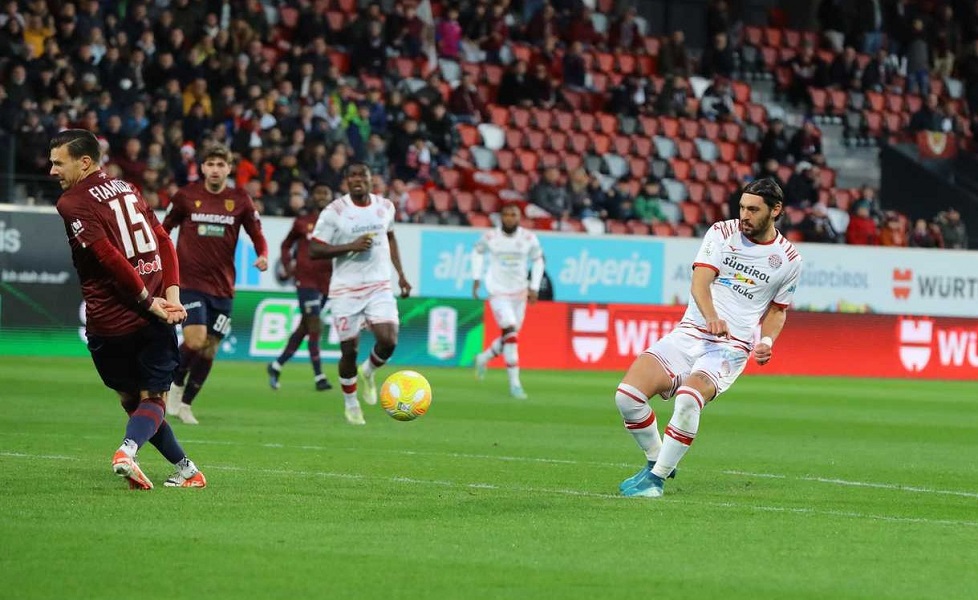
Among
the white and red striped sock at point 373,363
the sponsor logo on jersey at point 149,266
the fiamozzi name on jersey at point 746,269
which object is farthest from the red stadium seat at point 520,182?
the sponsor logo on jersey at point 149,266

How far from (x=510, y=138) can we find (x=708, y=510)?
71.0 ft

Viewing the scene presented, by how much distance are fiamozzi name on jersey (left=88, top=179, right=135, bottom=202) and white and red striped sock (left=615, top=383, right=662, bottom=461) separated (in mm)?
3067

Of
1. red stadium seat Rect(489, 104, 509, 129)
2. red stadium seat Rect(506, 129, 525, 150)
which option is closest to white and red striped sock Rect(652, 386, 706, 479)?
red stadium seat Rect(506, 129, 525, 150)

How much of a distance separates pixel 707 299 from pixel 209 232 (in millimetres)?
6120

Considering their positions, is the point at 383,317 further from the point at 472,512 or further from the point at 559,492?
the point at 472,512

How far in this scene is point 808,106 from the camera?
35.2 meters

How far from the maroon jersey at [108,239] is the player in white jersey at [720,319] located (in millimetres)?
2872

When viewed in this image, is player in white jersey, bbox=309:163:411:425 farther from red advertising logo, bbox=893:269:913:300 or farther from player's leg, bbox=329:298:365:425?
red advertising logo, bbox=893:269:913:300

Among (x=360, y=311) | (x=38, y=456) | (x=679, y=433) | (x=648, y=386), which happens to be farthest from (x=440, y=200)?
(x=679, y=433)

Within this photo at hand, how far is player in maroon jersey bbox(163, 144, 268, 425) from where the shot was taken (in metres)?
14.2

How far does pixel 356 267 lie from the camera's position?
14.9m

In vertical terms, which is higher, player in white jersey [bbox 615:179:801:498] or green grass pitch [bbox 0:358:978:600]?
player in white jersey [bbox 615:179:801:498]

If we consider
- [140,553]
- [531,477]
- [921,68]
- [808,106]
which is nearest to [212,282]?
[531,477]

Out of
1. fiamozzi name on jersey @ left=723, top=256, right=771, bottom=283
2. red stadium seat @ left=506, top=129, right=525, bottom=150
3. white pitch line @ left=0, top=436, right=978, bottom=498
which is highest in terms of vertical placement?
red stadium seat @ left=506, top=129, right=525, bottom=150
